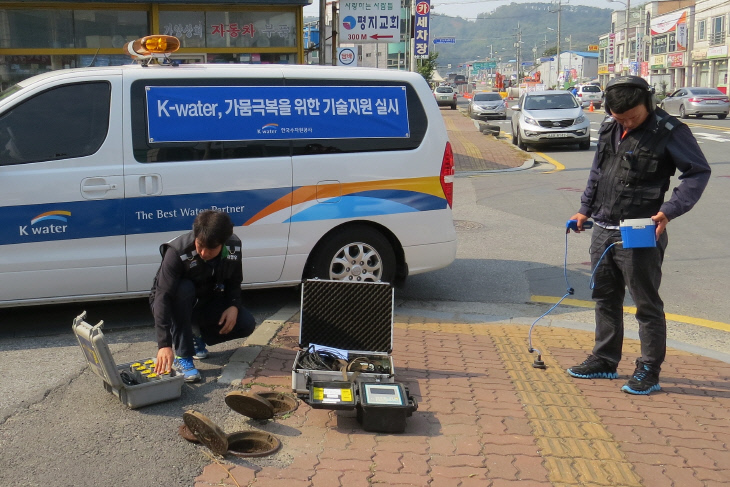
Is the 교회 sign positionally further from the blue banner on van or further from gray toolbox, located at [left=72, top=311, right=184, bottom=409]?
gray toolbox, located at [left=72, top=311, right=184, bottom=409]

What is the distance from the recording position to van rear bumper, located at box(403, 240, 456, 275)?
687 centimetres

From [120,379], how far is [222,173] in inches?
86.9

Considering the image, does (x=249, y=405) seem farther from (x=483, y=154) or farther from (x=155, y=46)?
(x=483, y=154)

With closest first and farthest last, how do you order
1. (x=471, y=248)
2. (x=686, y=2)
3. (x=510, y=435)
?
Answer: (x=510, y=435), (x=471, y=248), (x=686, y=2)

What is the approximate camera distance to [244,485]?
144 inches

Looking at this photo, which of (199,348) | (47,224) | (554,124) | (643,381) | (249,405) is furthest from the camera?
(554,124)

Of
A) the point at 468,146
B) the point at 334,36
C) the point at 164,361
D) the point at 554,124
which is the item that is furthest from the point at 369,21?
the point at 164,361

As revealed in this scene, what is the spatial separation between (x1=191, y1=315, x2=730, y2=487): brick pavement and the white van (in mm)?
1123

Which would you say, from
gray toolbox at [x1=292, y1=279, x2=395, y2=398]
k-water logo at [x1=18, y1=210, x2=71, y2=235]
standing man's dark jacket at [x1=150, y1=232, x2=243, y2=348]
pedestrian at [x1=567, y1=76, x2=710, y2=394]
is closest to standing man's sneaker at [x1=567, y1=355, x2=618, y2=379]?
pedestrian at [x1=567, y1=76, x2=710, y2=394]

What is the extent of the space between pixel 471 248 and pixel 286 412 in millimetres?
5716

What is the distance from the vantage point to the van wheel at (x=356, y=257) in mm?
6594

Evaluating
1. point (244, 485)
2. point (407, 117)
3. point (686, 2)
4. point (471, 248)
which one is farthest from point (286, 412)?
point (686, 2)

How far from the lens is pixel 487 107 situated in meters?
43.2

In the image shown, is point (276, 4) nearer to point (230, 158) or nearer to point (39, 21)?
point (39, 21)
